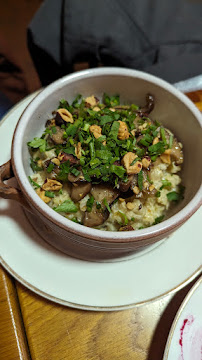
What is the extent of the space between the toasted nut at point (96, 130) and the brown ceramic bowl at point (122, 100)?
19cm

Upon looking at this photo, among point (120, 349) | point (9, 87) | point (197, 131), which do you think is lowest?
point (9, 87)

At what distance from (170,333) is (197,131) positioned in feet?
2.16

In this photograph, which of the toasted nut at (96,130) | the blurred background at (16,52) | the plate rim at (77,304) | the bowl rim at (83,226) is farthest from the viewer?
the blurred background at (16,52)

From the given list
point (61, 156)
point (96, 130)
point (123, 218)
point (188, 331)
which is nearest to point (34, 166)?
point (61, 156)

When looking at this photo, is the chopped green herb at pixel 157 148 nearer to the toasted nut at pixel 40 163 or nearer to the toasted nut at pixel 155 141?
the toasted nut at pixel 155 141

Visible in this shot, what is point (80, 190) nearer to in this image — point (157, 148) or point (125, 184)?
point (125, 184)

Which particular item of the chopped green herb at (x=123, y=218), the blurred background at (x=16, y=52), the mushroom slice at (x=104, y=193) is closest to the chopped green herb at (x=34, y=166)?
the mushroom slice at (x=104, y=193)

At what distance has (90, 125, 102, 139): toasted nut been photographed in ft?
3.84

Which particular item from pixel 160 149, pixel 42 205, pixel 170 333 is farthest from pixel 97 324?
pixel 160 149

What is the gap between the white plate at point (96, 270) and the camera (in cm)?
108

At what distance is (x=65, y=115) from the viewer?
1239 millimetres

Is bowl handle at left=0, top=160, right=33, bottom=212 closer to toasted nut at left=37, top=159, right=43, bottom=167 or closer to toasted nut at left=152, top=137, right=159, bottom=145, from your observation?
toasted nut at left=37, top=159, right=43, bottom=167

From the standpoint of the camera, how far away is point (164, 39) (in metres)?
1.88

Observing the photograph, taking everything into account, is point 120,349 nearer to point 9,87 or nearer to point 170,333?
point 170,333
